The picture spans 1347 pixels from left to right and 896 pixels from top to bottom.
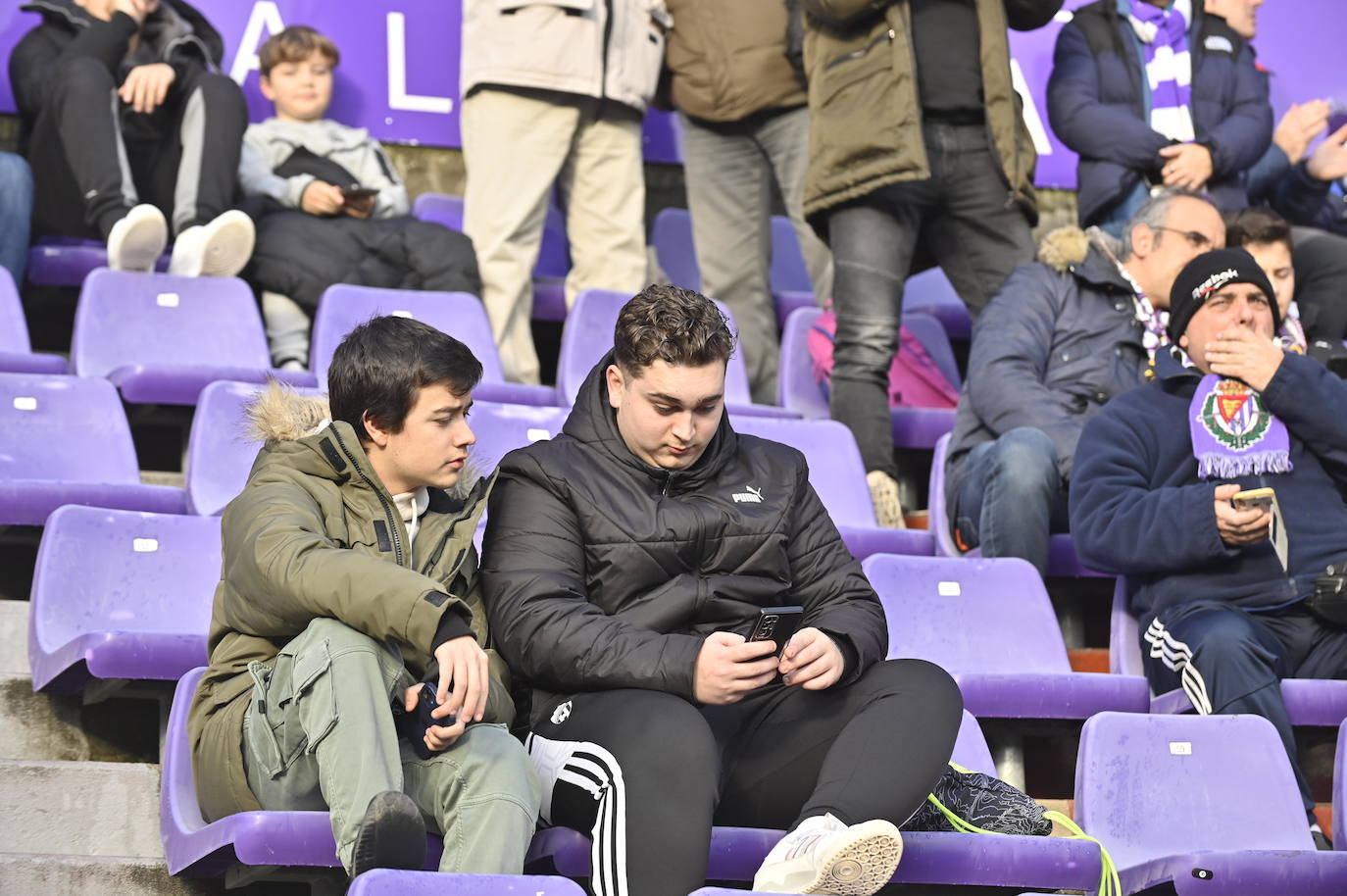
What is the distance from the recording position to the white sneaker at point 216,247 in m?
4.58

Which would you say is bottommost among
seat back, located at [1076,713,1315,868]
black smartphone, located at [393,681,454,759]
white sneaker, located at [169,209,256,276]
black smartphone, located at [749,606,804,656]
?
seat back, located at [1076,713,1315,868]

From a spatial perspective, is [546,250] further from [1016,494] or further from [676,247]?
[1016,494]

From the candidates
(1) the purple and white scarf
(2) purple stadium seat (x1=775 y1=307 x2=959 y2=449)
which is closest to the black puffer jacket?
(1) the purple and white scarf

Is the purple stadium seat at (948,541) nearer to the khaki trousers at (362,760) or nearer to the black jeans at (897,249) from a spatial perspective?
the black jeans at (897,249)

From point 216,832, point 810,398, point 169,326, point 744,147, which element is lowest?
point 216,832

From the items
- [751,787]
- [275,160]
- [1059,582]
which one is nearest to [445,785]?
[751,787]

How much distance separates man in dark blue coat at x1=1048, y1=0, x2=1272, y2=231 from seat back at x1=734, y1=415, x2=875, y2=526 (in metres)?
1.38

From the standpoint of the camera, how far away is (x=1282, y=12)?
620 centimetres

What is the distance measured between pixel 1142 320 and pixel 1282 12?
2168mm

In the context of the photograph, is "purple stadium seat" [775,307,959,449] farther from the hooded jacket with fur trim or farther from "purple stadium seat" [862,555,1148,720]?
"purple stadium seat" [862,555,1148,720]

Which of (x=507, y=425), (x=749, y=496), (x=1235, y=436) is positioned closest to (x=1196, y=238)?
(x=1235, y=436)

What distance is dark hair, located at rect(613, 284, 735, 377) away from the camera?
9.55ft

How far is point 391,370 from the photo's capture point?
9.45 ft

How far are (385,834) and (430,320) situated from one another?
7.48 feet
